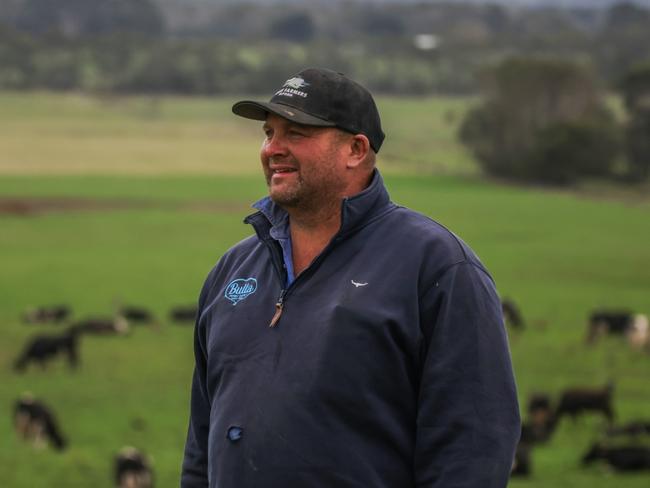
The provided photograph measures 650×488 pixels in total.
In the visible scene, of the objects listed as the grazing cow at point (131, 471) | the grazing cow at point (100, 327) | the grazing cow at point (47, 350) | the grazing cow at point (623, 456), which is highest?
the grazing cow at point (131, 471)

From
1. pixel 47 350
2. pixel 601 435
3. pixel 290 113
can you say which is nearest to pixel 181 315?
pixel 47 350

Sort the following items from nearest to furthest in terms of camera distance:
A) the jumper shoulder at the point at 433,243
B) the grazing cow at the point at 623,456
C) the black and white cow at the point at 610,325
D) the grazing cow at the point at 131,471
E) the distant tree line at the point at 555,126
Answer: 1. the jumper shoulder at the point at 433,243
2. the grazing cow at the point at 131,471
3. the grazing cow at the point at 623,456
4. the black and white cow at the point at 610,325
5. the distant tree line at the point at 555,126

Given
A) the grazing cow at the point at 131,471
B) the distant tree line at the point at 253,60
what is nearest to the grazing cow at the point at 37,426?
the grazing cow at the point at 131,471

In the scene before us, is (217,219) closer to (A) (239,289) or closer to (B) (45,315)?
(B) (45,315)

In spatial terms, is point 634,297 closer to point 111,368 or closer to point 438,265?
point 111,368

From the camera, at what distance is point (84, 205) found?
51.1 m

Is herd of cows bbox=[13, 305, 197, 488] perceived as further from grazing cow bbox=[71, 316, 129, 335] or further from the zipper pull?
the zipper pull

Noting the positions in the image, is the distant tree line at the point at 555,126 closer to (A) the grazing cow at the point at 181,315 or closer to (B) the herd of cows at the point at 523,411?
(B) the herd of cows at the point at 523,411

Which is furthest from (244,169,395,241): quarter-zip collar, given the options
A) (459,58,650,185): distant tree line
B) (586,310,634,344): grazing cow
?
(459,58,650,185): distant tree line

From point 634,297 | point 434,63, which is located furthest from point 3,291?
point 434,63

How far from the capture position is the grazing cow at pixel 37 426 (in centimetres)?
1652

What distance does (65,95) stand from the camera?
352ft

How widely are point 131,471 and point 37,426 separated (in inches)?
134

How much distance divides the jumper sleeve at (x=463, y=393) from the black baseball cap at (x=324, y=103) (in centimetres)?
55
